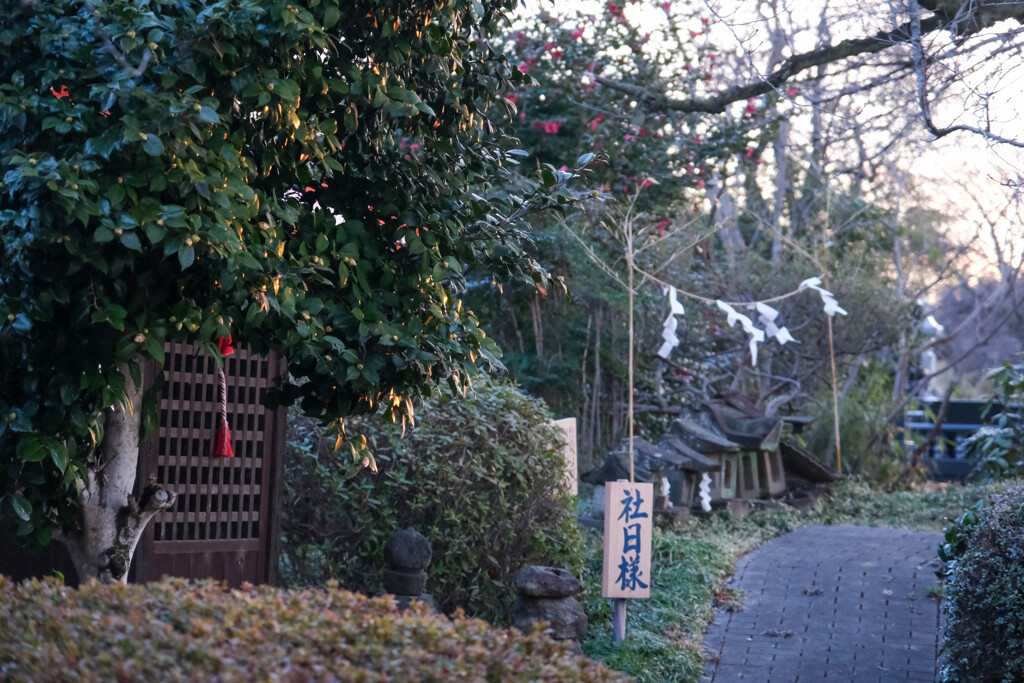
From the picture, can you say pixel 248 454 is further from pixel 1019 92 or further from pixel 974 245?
pixel 974 245

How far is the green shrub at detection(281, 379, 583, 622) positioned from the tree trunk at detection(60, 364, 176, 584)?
77.1 inches

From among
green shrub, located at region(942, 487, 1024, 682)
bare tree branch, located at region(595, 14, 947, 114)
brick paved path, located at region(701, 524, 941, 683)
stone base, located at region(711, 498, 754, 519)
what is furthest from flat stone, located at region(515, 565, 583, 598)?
stone base, located at region(711, 498, 754, 519)

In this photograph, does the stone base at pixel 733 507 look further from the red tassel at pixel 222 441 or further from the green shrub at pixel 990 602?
the red tassel at pixel 222 441

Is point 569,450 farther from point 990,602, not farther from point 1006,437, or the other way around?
point 1006,437

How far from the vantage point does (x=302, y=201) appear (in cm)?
382

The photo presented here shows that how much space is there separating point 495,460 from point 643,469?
405cm

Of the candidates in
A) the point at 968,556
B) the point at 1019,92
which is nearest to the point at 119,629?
the point at 968,556

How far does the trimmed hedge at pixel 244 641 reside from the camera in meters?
2.17

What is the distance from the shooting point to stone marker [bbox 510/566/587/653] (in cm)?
574

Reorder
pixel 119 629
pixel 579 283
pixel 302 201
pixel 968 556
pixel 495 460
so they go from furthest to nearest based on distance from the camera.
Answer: pixel 579 283
pixel 495 460
pixel 968 556
pixel 302 201
pixel 119 629

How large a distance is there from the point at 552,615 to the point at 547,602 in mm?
81

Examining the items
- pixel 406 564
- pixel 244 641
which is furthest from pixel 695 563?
pixel 244 641

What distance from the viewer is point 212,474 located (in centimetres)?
506

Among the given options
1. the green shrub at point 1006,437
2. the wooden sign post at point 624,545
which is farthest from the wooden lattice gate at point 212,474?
the green shrub at point 1006,437
